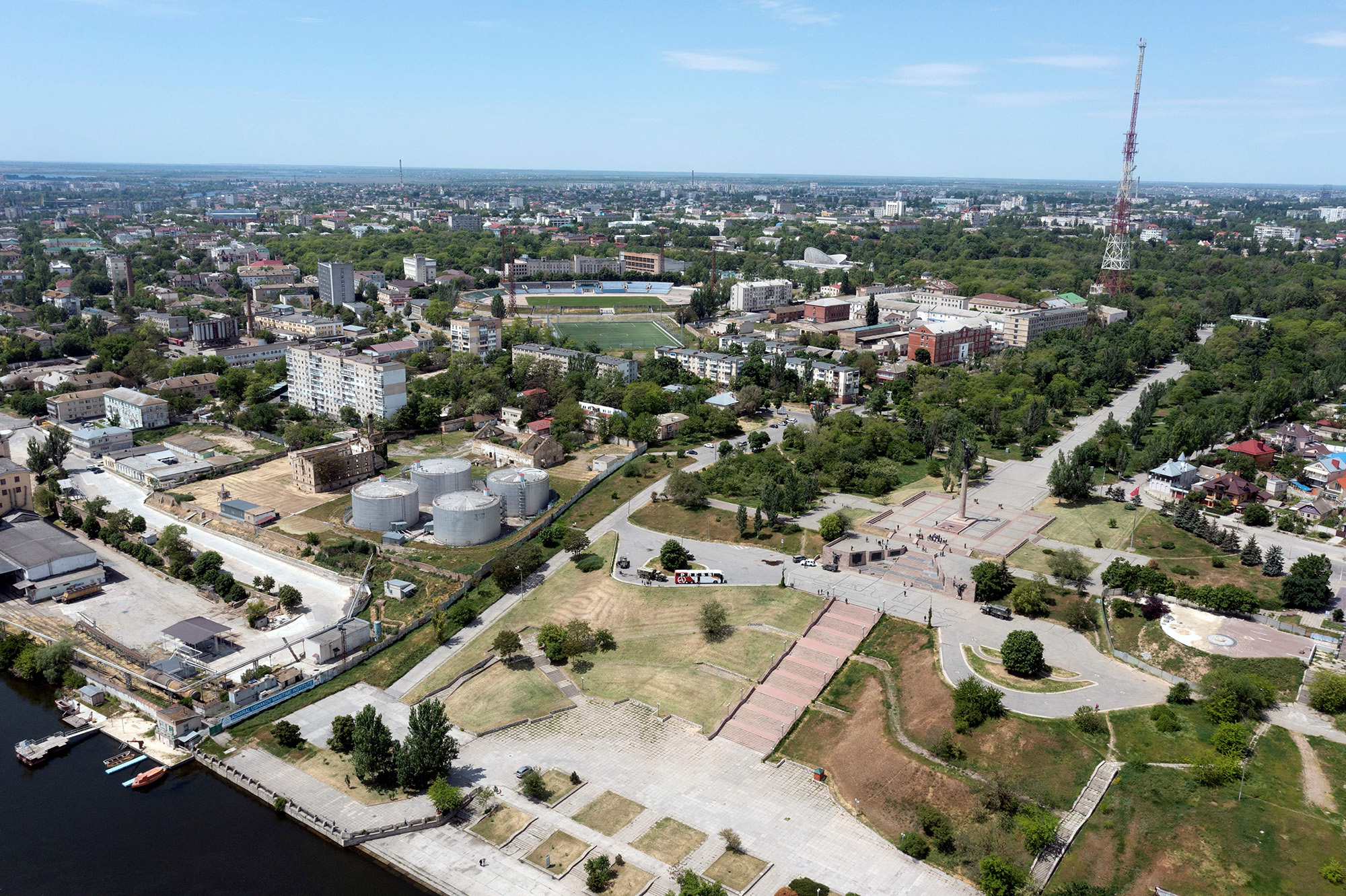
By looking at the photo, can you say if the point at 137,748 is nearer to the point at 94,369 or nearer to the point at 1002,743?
the point at 1002,743

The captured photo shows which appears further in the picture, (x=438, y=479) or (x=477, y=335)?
(x=477, y=335)

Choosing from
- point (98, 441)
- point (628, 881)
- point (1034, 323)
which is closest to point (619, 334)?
point (1034, 323)

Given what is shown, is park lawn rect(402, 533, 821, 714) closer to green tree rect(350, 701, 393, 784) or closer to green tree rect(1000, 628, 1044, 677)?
green tree rect(350, 701, 393, 784)

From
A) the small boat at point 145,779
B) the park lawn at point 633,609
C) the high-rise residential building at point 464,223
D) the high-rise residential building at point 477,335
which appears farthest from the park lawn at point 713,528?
the high-rise residential building at point 464,223

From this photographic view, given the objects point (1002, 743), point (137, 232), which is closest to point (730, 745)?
point (1002, 743)

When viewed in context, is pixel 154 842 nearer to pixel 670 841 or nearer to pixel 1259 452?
pixel 670 841

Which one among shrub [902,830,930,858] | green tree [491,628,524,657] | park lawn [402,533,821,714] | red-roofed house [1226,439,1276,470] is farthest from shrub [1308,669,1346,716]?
green tree [491,628,524,657]
